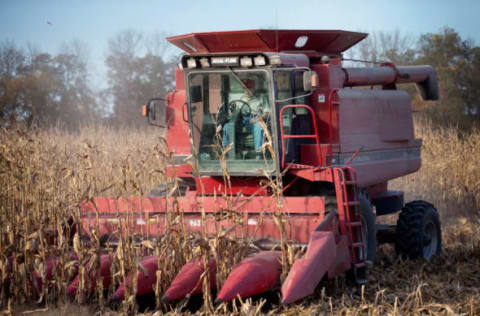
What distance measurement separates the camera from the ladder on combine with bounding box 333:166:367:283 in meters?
5.03

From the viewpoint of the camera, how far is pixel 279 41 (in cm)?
635

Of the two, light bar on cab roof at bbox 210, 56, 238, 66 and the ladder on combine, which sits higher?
light bar on cab roof at bbox 210, 56, 238, 66

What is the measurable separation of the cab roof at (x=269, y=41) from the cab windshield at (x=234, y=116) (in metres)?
0.78

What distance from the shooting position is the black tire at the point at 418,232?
20.2ft

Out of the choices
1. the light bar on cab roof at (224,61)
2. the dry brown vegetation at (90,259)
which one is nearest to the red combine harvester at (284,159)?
the light bar on cab roof at (224,61)

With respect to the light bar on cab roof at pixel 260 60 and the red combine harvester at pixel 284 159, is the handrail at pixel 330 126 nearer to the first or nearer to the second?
the red combine harvester at pixel 284 159

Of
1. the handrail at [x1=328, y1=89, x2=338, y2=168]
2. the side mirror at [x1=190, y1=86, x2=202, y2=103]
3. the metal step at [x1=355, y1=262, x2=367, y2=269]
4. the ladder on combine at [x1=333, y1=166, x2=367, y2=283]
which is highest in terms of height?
the side mirror at [x1=190, y1=86, x2=202, y2=103]

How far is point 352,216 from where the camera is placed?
5211 millimetres

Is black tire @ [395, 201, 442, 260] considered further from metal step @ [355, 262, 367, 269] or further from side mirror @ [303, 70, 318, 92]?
side mirror @ [303, 70, 318, 92]

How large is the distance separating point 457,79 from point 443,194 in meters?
11.9

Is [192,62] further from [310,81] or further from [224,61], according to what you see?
[310,81]

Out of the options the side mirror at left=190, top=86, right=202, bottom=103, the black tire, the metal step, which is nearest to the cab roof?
the side mirror at left=190, top=86, right=202, bottom=103

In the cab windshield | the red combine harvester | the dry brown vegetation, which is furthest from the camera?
the cab windshield

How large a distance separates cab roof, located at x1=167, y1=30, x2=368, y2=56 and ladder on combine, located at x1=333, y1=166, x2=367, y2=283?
69.1 inches
